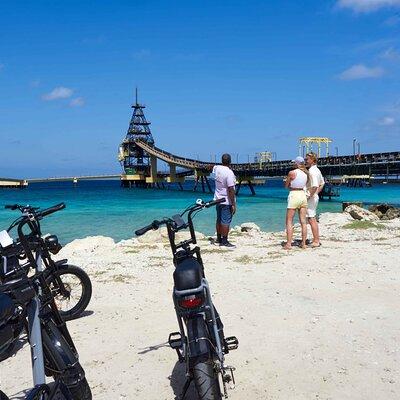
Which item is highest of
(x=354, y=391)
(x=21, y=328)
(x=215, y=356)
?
(x=21, y=328)

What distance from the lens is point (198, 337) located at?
336cm

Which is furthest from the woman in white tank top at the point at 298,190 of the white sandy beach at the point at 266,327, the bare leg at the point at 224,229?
the bare leg at the point at 224,229

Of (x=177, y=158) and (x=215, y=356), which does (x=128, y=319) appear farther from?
(x=177, y=158)

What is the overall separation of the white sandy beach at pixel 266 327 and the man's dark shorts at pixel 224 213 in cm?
109

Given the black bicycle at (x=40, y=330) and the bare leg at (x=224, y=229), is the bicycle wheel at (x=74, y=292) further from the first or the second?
the bare leg at (x=224, y=229)

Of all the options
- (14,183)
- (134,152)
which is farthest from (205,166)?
(14,183)

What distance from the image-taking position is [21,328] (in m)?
3.13

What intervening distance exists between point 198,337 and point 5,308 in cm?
134

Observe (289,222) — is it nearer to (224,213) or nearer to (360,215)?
(224,213)

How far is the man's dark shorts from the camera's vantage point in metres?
10.3

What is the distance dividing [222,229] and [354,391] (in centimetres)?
707

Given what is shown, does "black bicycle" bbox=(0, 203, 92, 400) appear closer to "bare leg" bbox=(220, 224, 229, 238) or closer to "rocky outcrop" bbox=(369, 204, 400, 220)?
"bare leg" bbox=(220, 224, 229, 238)

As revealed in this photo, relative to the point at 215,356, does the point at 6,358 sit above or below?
below

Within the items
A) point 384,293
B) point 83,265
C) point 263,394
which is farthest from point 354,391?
point 83,265
